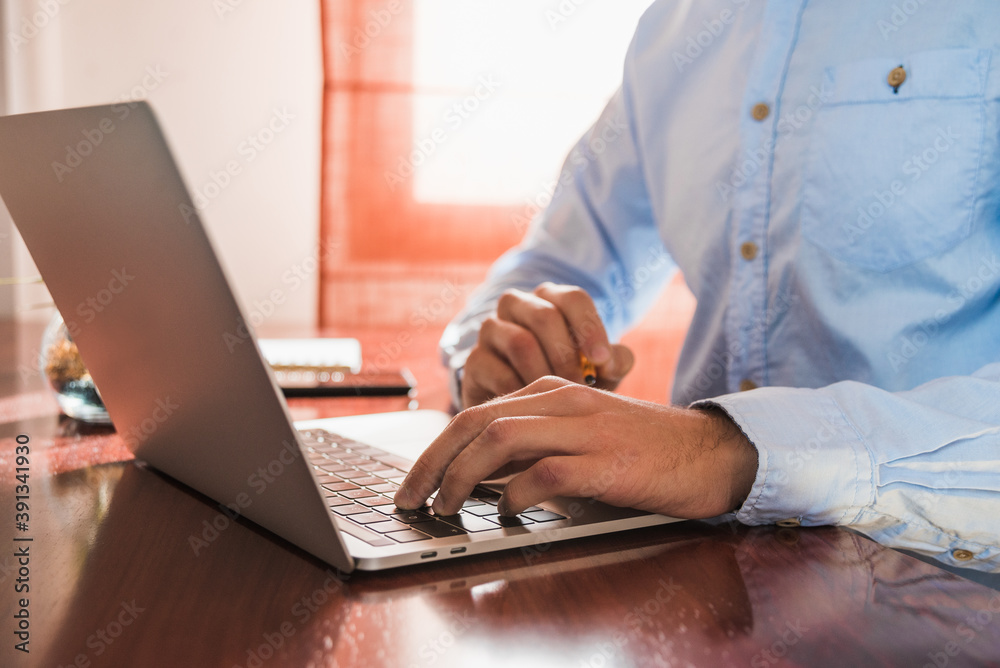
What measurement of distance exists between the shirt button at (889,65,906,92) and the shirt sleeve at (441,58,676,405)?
1.24 ft

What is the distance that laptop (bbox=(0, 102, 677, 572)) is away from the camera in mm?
373

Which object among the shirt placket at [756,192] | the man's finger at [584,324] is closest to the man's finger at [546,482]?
the man's finger at [584,324]

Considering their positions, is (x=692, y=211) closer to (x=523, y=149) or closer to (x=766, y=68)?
(x=766, y=68)

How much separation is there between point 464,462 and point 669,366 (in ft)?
6.17

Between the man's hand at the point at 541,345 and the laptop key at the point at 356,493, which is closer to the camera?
the laptop key at the point at 356,493

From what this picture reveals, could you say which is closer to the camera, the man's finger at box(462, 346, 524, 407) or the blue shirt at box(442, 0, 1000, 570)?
the blue shirt at box(442, 0, 1000, 570)

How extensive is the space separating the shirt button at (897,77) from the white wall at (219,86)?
1783 mm

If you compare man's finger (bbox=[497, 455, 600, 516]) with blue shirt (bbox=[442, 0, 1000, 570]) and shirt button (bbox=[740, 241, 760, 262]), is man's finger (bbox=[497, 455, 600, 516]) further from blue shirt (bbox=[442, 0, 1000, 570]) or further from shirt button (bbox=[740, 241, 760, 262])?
shirt button (bbox=[740, 241, 760, 262])

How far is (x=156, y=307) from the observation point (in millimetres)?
448

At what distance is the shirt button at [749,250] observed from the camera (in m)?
0.96

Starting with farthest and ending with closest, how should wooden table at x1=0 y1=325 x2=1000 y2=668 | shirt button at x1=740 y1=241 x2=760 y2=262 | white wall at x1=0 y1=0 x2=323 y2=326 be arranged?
white wall at x1=0 y1=0 x2=323 y2=326
shirt button at x1=740 y1=241 x2=760 y2=262
wooden table at x1=0 y1=325 x2=1000 y2=668

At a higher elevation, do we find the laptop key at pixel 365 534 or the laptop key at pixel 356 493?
the laptop key at pixel 365 534

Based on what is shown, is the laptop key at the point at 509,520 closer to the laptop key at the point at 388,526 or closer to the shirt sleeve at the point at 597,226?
the laptop key at the point at 388,526

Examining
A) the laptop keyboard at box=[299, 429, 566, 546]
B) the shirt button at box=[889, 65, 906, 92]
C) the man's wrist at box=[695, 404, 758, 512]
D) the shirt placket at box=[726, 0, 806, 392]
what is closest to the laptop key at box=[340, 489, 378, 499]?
the laptop keyboard at box=[299, 429, 566, 546]
